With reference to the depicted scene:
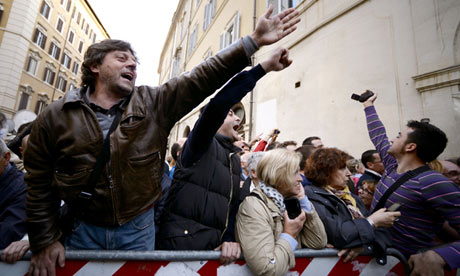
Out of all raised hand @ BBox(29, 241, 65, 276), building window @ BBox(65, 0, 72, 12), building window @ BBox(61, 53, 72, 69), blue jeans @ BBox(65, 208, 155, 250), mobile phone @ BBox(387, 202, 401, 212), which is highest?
building window @ BBox(65, 0, 72, 12)

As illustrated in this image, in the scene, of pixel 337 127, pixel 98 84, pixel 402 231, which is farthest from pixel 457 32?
pixel 98 84

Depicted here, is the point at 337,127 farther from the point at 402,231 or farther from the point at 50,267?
the point at 50,267

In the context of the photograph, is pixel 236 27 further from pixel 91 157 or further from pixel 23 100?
pixel 23 100

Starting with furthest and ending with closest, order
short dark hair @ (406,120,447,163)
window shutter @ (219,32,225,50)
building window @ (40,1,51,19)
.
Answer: building window @ (40,1,51,19) → window shutter @ (219,32,225,50) → short dark hair @ (406,120,447,163)

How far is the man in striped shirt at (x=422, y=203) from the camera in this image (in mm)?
1587

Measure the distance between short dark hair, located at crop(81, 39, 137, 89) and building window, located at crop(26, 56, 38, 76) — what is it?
23.4 metres

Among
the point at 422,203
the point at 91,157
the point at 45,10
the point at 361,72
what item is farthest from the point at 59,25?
the point at 422,203

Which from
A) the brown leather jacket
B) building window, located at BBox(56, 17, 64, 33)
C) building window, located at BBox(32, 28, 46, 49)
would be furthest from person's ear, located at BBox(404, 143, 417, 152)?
building window, located at BBox(56, 17, 64, 33)

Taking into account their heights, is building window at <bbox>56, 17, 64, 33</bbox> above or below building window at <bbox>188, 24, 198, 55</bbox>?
above

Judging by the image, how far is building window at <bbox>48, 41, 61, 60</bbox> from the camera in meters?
21.8

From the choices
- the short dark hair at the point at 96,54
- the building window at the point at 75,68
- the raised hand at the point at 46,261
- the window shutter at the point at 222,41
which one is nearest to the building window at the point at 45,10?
the building window at the point at 75,68

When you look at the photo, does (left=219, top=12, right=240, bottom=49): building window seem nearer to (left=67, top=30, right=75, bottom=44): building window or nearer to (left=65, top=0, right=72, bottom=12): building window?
(left=65, top=0, right=72, bottom=12): building window

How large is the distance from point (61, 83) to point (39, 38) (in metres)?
5.56

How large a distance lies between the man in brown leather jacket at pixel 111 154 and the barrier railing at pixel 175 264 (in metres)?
0.07
